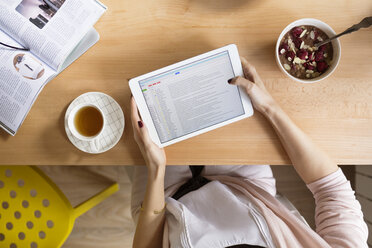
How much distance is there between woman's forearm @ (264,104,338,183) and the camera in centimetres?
73

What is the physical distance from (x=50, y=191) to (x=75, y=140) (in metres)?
0.36

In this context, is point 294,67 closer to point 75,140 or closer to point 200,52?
point 200,52

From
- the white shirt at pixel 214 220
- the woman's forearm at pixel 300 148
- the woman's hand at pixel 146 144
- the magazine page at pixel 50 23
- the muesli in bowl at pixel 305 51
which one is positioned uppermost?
the magazine page at pixel 50 23

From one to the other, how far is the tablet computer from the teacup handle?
0.44 feet

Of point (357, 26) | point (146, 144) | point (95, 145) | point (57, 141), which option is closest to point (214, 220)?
point (146, 144)

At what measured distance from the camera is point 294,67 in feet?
2.33

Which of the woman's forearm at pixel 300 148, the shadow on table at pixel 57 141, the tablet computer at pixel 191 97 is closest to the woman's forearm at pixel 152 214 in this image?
the tablet computer at pixel 191 97

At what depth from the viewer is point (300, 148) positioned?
734mm

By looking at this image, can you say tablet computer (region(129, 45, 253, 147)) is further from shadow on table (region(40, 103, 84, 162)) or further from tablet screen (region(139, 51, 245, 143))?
shadow on table (region(40, 103, 84, 162))

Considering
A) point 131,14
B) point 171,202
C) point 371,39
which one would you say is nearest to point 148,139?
point 171,202

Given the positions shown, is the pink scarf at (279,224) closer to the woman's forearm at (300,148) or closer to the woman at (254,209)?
the woman at (254,209)

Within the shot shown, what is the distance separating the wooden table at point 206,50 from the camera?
74 cm

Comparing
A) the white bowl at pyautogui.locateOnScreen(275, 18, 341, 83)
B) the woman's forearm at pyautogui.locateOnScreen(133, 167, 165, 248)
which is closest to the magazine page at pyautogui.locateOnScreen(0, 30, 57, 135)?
the woman's forearm at pyautogui.locateOnScreen(133, 167, 165, 248)

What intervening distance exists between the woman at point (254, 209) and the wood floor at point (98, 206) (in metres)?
0.55
